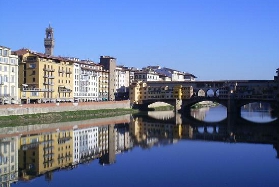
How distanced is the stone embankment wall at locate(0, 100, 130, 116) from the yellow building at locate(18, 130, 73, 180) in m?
9.92

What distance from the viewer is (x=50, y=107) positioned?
172 feet

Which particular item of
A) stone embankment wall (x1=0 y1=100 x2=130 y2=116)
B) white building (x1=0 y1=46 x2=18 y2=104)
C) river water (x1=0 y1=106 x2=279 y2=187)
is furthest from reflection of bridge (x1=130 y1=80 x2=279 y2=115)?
white building (x1=0 y1=46 x2=18 y2=104)

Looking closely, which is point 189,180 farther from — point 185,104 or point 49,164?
point 185,104

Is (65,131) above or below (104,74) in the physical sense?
below

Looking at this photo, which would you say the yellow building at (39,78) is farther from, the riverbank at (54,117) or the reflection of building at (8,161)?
the reflection of building at (8,161)

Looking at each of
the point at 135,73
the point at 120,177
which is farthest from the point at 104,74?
the point at 120,177

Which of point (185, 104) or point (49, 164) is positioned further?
point (185, 104)

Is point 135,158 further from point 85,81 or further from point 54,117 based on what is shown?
point 85,81

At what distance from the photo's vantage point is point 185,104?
75312mm

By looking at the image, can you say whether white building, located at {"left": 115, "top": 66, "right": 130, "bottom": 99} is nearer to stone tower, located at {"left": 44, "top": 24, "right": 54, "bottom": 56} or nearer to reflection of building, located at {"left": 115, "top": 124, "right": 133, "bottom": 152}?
stone tower, located at {"left": 44, "top": 24, "right": 54, "bottom": 56}

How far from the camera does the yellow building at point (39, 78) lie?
57091 millimetres

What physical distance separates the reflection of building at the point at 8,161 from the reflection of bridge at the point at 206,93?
45.3 m

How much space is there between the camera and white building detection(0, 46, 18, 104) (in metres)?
49.5

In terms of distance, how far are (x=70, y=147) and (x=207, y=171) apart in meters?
11.9
